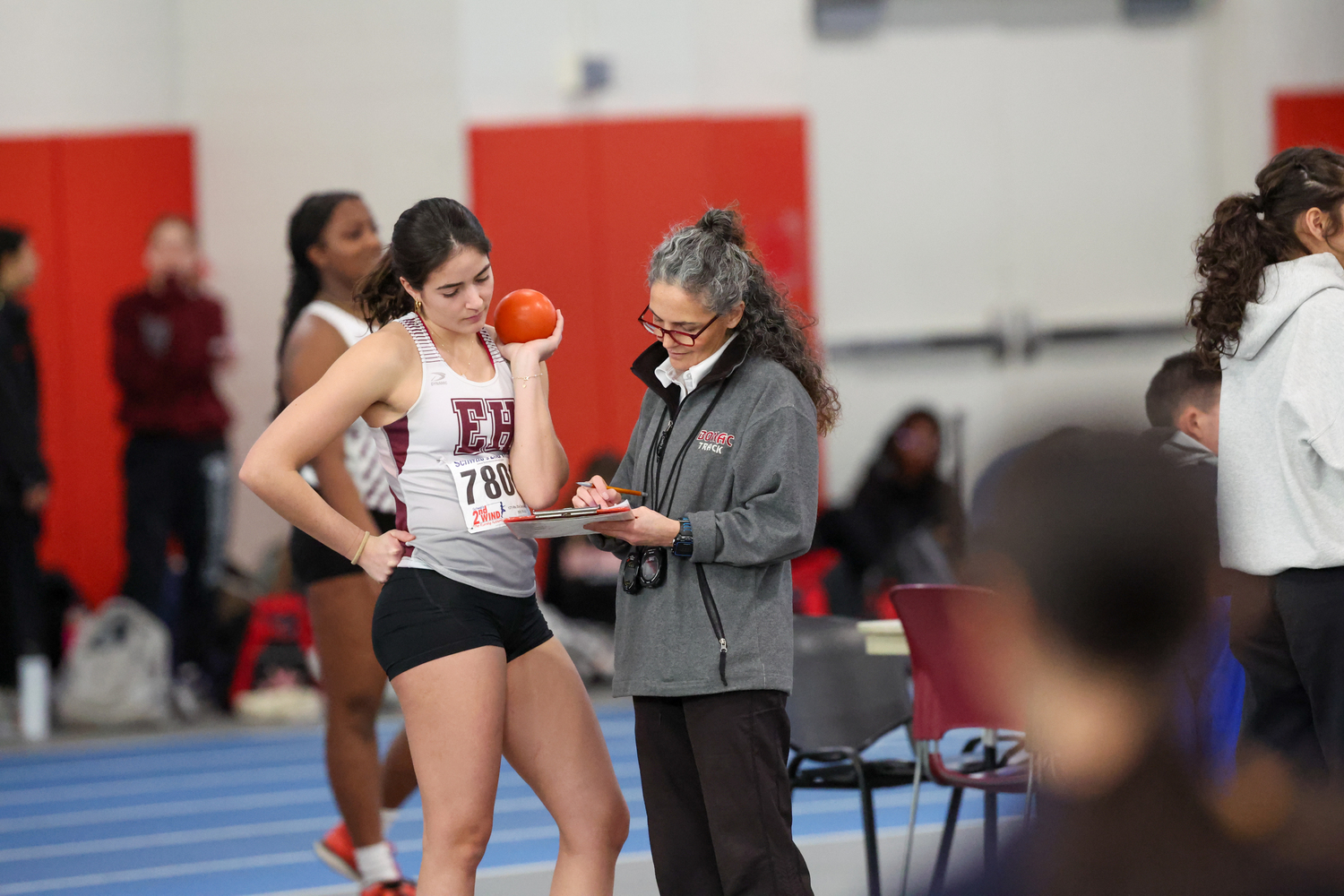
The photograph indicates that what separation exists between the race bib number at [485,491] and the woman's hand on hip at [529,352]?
0.19 meters

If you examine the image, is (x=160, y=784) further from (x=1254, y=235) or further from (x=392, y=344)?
(x=1254, y=235)

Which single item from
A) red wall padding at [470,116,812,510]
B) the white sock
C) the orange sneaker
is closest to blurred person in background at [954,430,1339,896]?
the white sock

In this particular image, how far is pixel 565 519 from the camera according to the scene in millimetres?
2576

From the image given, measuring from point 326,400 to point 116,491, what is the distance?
21.7 ft

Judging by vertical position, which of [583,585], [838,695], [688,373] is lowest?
[583,585]

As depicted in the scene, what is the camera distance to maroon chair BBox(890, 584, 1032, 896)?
3.43m

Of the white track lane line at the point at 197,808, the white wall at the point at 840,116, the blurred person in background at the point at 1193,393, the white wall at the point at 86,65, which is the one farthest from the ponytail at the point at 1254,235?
the white wall at the point at 86,65

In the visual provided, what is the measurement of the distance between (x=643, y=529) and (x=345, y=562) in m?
1.32

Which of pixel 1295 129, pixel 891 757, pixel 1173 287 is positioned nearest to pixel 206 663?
pixel 891 757

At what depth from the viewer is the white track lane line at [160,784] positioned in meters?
6.08

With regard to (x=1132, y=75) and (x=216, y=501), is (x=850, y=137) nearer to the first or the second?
(x=1132, y=75)

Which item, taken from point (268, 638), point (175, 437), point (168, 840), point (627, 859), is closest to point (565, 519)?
point (627, 859)

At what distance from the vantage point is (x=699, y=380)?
9.30 feet

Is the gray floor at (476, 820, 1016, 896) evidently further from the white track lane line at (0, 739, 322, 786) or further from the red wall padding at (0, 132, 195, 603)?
the red wall padding at (0, 132, 195, 603)
